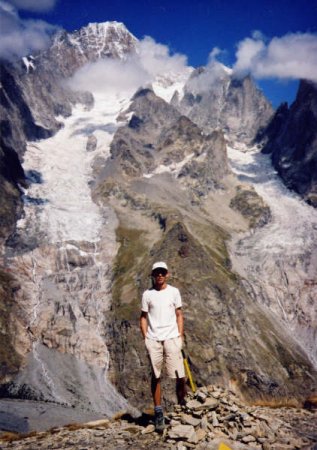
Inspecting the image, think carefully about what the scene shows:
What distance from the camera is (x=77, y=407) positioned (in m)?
89.0

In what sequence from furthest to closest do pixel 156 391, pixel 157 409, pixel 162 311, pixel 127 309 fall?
pixel 127 309, pixel 156 391, pixel 157 409, pixel 162 311

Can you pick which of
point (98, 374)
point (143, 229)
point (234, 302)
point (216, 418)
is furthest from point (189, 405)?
point (143, 229)

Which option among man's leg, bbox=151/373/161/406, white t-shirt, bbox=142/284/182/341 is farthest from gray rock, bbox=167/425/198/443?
white t-shirt, bbox=142/284/182/341

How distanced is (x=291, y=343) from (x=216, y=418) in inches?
4954

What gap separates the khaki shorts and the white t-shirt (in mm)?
209

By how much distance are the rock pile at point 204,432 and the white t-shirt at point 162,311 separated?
3.19m

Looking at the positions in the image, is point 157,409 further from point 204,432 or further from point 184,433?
point 204,432

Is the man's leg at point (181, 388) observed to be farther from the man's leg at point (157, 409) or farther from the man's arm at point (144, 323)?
the man's arm at point (144, 323)

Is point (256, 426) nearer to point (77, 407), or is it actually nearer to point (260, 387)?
point (77, 407)

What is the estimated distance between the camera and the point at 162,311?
1498 centimetres

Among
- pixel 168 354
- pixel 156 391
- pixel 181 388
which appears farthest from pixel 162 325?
pixel 181 388

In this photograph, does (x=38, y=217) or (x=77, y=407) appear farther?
(x=38, y=217)

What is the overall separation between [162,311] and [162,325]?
49cm

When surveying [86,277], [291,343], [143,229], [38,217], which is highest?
[38,217]
